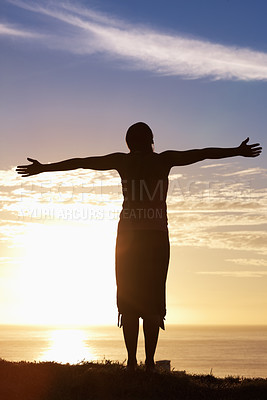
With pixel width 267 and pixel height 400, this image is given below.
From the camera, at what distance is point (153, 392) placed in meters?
10.4

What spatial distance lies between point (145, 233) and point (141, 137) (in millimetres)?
1769

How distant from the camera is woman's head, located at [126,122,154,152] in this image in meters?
11.5

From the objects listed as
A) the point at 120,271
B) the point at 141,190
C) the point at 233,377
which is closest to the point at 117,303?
the point at 120,271

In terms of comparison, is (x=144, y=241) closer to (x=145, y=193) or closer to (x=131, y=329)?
(x=145, y=193)

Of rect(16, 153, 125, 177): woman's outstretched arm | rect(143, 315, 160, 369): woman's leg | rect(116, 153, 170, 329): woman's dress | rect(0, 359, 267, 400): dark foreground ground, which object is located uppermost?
rect(16, 153, 125, 177): woman's outstretched arm

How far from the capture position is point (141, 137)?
37.7 feet

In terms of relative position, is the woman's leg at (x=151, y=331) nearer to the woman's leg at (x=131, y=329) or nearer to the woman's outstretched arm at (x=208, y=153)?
the woman's leg at (x=131, y=329)

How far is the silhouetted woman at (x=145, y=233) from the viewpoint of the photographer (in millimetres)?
11266

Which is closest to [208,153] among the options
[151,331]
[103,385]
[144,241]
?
[144,241]

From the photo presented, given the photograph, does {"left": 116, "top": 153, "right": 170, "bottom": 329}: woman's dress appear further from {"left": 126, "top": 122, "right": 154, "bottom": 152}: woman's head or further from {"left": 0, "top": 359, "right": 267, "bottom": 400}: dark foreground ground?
{"left": 0, "top": 359, "right": 267, "bottom": 400}: dark foreground ground

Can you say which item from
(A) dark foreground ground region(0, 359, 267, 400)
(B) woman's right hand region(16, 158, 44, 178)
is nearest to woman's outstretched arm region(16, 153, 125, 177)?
(B) woman's right hand region(16, 158, 44, 178)

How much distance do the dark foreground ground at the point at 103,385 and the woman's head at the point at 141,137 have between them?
4098mm

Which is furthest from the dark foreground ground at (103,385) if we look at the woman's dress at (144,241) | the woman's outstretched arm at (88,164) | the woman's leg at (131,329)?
the woman's outstretched arm at (88,164)

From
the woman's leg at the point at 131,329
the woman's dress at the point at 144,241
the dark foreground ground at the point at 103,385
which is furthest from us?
the woman's leg at the point at 131,329
